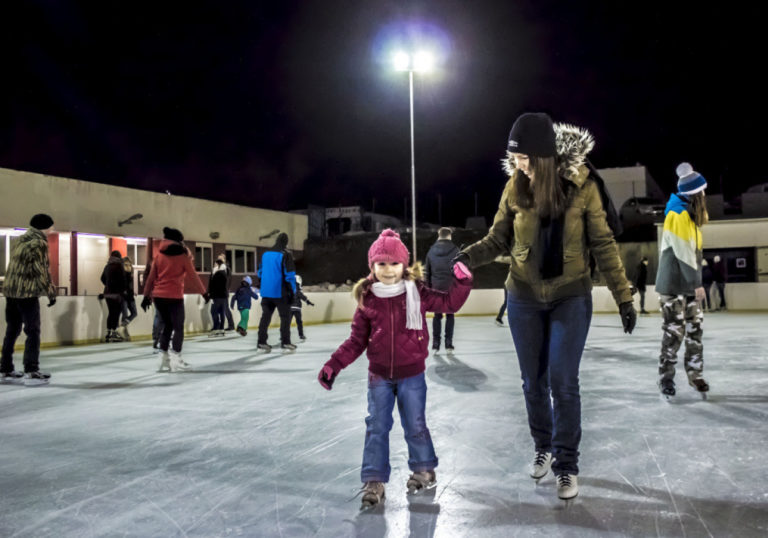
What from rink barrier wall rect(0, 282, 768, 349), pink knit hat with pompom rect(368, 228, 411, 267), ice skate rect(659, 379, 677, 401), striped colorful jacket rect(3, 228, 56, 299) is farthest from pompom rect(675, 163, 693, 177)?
rink barrier wall rect(0, 282, 768, 349)

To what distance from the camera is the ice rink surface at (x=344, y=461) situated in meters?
2.12

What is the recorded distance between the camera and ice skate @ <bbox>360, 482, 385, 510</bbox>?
2.28 m

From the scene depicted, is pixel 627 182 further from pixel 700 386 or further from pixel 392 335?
pixel 392 335

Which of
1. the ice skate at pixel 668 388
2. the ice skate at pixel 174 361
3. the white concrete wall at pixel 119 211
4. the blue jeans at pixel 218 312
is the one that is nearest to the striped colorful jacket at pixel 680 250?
the ice skate at pixel 668 388

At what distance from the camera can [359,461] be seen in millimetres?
2908

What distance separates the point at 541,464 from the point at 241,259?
25.0m

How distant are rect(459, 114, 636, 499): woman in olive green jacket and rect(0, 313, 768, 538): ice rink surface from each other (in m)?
0.33

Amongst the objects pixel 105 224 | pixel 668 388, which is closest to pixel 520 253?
pixel 668 388

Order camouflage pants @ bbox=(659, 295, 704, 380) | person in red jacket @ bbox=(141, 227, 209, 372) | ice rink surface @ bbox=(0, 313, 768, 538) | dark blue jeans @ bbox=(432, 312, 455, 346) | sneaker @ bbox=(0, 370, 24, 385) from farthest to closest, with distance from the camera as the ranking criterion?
dark blue jeans @ bbox=(432, 312, 455, 346), person in red jacket @ bbox=(141, 227, 209, 372), sneaker @ bbox=(0, 370, 24, 385), camouflage pants @ bbox=(659, 295, 704, 380), ice rink surface @ bbox=(0, 313, 768, 538)

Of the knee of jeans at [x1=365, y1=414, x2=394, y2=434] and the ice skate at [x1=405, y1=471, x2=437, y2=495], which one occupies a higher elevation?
the knee of jeans at [x1=365, y1=414, x2=394, y2=434]

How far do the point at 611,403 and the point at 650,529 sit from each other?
93.1 inches

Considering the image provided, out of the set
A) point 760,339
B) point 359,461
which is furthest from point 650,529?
point 760,339

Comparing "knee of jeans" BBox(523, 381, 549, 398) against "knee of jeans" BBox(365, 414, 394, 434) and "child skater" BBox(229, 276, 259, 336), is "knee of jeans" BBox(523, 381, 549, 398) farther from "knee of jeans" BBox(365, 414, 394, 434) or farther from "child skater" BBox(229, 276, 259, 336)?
"child skater" BBox(229, 276, 259, 336)

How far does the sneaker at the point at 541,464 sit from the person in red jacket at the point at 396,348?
444mm
